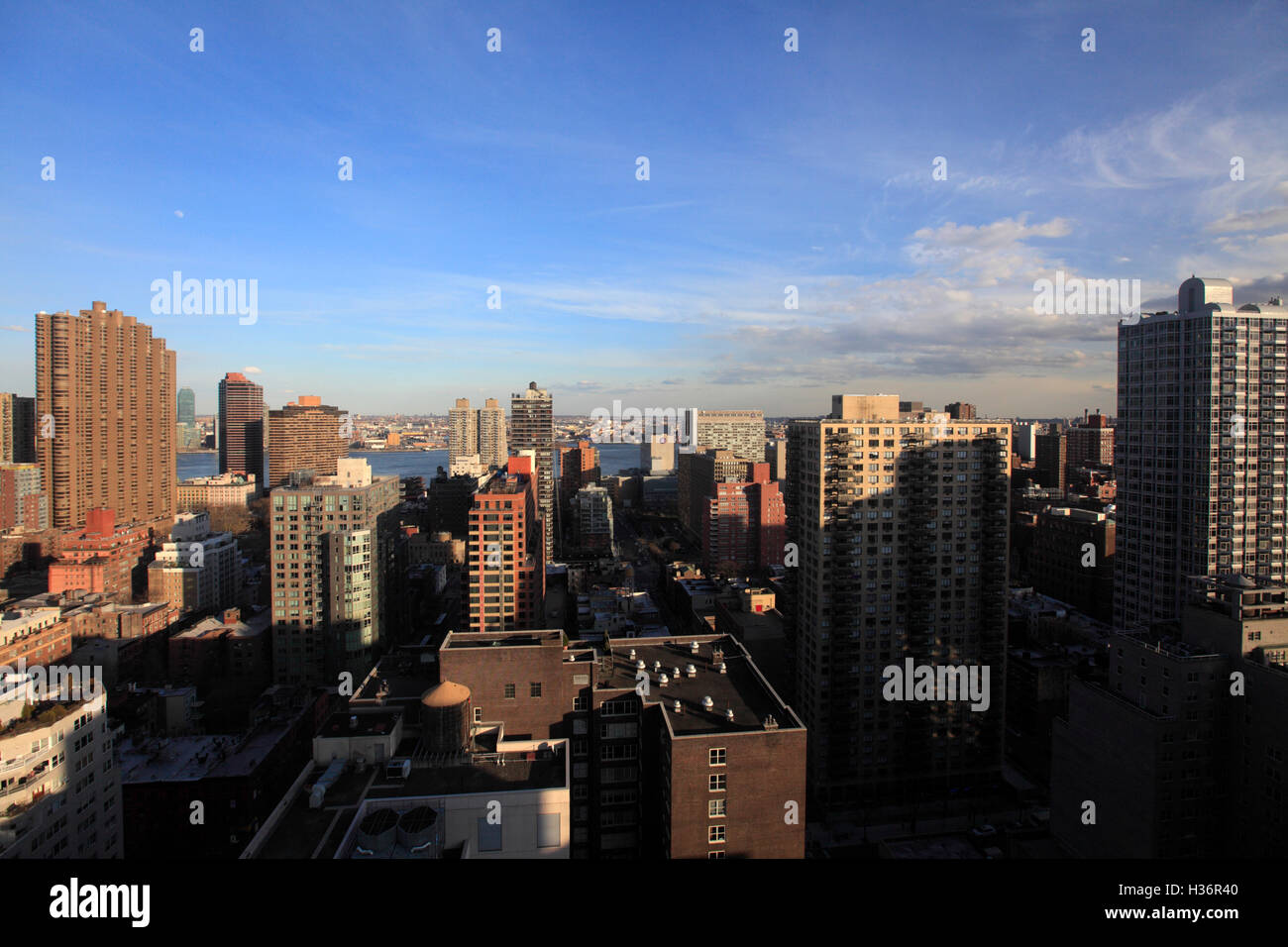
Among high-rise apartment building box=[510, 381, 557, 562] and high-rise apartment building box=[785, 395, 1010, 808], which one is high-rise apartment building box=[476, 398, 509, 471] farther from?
high-rise apartment building box=[785, 395, 1010, 808]

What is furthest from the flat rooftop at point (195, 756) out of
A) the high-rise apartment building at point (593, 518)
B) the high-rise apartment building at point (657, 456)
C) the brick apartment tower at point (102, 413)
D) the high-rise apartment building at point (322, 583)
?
the high-rise apartment building at point (657, 456)

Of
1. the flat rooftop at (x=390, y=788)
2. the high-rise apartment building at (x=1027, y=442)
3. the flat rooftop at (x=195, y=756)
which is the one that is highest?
the high-rise apartment building at (x=1027, y=442)

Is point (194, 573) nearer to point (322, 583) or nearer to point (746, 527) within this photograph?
point (322, 583)

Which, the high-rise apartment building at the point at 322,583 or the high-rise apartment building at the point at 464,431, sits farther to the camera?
the high-rise apartment building at the point at 464,431

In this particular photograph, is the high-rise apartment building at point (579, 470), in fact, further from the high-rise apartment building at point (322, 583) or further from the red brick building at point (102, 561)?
the high-rise apartment building at point (322, 583)

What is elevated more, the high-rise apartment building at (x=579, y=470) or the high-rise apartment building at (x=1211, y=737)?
the high-rise apartment building at (x=579, y=470)

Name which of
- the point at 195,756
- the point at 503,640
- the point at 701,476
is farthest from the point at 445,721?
the point at 701,476

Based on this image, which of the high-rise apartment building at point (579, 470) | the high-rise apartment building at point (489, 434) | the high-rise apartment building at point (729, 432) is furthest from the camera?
the high-rise apartment building at point (489, 434)
